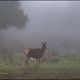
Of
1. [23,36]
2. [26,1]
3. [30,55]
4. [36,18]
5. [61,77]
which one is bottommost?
[61,77]

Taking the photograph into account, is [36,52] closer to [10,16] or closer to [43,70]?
[43,70]

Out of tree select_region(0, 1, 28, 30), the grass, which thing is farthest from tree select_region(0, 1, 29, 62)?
the grass

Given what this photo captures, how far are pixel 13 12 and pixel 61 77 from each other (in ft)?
2.16

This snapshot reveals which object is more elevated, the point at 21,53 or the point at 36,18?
the point at 36,18

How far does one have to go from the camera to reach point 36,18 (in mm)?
1932

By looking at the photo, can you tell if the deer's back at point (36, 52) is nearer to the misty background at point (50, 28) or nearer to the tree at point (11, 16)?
the misty background at point (50, 28)

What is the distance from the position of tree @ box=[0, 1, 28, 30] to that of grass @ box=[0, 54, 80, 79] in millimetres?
258

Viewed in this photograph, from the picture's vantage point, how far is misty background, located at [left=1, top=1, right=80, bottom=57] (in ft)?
6.29

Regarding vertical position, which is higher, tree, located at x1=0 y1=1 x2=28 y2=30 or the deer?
tree, located at x1=0 y1=1 x2=28 y2=30

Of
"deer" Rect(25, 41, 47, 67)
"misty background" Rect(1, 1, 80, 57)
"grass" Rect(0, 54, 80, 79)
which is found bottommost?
"grass" Rect(0, 54, 80, 79)

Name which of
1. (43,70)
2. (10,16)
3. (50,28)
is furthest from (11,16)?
(43,70)

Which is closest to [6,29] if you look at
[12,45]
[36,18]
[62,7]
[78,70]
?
[12,45]

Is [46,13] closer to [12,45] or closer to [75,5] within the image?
[75,5]

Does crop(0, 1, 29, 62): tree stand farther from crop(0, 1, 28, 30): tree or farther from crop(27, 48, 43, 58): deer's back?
crop(27, 48, 43, 58): deer's back
